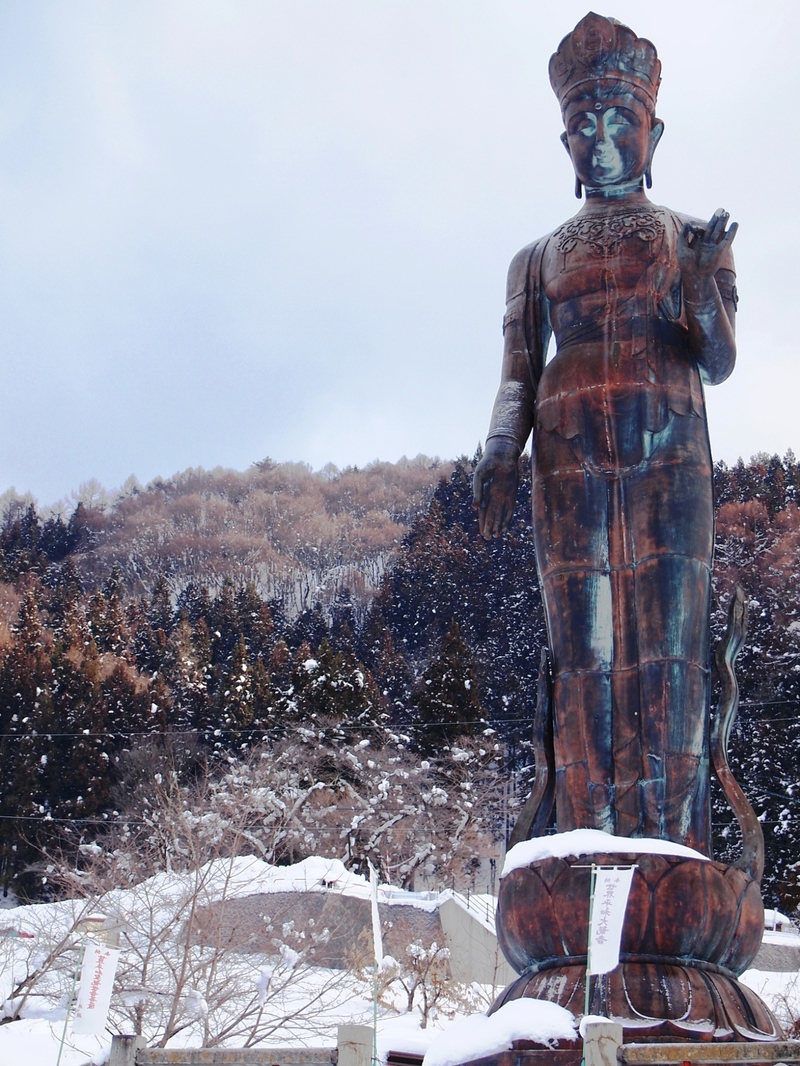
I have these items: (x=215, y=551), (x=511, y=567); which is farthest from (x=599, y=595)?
(x=215, y=551)

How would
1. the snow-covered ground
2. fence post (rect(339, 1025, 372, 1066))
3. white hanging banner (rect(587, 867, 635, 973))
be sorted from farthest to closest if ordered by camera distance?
the snow-covered ground, white hanging banner (rect(587, 867, 635, 973)), fence post (rect(339, 1025, 372, 1066))

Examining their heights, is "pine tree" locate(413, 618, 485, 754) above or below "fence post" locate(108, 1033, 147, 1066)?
above

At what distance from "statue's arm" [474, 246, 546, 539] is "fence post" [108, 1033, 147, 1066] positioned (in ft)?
10.2

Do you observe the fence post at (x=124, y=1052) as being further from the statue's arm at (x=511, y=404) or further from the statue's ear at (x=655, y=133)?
the statue's ear at (x=655, y=133)

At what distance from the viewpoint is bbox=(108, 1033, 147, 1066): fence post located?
5.00m

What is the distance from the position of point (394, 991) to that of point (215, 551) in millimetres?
56961

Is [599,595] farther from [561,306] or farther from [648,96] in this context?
[648,96]

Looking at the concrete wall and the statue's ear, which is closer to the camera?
the statue's ear

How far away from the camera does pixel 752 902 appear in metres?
5.53

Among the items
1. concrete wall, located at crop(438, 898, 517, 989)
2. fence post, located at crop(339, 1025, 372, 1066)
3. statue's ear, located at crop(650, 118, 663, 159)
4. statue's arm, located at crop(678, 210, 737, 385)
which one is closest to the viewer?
fence post, located at crop(339, 1025, 372, 1066)

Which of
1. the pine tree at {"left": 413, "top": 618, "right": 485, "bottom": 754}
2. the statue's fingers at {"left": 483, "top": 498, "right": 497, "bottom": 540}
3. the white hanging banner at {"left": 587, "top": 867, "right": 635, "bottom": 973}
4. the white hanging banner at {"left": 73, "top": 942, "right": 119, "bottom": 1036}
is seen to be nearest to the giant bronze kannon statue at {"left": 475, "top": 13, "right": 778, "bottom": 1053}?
the statue's fingers at {"left": 483, "top": 498, "right": 497, "bottom": 540}

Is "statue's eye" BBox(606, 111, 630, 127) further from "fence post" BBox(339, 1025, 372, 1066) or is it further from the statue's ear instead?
"fence post" BBox(339, 1025, 372, 1066)

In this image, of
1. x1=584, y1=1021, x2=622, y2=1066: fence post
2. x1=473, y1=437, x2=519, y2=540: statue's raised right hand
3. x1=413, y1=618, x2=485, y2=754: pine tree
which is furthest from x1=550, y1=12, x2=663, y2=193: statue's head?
x1=413, y1=618, x2=485, y2=754: pine tree


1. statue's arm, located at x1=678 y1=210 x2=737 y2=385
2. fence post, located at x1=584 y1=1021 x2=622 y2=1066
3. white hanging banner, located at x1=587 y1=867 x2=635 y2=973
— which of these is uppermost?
statue's arm, located at x1=678 y1=210 x2=737 y2=385
